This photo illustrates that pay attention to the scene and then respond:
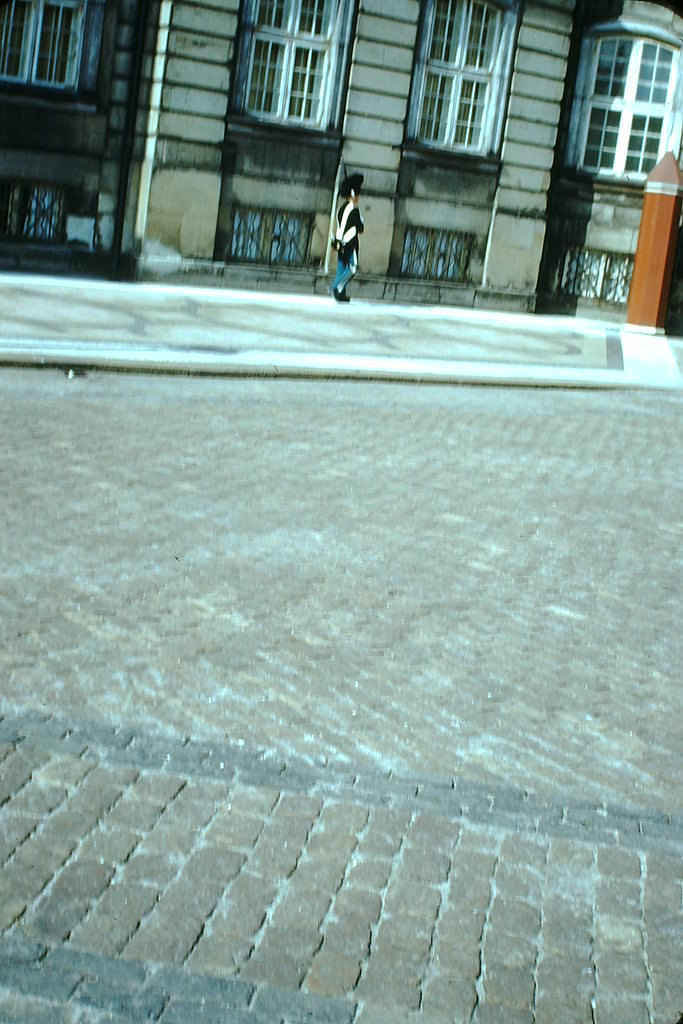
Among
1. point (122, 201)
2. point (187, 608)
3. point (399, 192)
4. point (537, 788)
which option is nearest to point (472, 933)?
point (537, 788)

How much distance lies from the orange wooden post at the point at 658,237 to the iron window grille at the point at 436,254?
3056 mm

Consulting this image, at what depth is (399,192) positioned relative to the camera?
23.4m

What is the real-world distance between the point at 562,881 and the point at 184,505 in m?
4.52

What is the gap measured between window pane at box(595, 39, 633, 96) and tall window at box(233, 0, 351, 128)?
5190 mm

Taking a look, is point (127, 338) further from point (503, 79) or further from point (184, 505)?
point (503, 79)

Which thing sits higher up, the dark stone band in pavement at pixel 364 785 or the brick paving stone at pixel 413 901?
the dark stone band in pavement at pixel 364 785

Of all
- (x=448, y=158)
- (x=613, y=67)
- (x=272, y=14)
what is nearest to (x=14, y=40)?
(x=272, y=14)

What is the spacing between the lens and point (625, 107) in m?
25.5

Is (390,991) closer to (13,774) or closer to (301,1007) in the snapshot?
(301,1007)

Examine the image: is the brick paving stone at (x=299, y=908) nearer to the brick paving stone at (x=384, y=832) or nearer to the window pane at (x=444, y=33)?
the brick paving stone at (x=384, y=832)

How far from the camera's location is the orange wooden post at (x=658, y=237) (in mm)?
22438

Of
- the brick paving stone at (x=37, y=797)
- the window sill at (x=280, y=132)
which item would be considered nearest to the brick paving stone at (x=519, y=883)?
the brick paving stone at (x=37, y=797)

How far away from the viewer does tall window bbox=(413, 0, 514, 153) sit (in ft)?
77.4

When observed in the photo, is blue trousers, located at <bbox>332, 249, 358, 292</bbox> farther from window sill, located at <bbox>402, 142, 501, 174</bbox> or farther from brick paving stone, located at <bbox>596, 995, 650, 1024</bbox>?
brick paving stone, located at <bbox>596, 995, 650, 1024</bbox>
